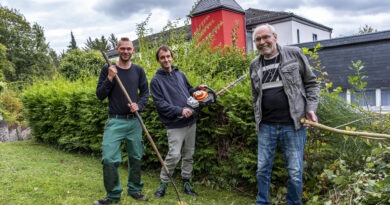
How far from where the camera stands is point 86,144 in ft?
23.4

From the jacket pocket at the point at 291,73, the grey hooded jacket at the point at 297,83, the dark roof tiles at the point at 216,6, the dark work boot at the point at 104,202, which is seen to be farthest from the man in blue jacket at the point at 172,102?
the dark roof tiles at the point at 216,6

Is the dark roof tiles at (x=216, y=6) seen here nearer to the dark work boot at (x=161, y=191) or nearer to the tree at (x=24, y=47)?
the dark work boot at (x=161, y=191)

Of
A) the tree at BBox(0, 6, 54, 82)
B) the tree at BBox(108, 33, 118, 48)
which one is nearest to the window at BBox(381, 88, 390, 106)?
the tree at BBox(108, 33, 118, 48)

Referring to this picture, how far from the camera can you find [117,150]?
13.0 ft

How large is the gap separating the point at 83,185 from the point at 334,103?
349 centimetres

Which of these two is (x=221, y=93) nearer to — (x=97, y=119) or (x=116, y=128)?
(x=116, y=128)

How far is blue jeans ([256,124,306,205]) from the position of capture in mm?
3418

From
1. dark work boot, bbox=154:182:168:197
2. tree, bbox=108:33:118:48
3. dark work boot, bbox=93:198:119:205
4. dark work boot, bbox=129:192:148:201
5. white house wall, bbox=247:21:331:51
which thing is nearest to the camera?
dark work boot, bbox=93:198:119:205

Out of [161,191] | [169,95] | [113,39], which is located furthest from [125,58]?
[113,39]

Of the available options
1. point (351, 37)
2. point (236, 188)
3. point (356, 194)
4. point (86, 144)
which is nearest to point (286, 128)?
point (356, 194)

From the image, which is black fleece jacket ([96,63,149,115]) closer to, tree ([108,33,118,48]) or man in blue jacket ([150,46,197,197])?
man in blue jacket ([150,46,197,197])

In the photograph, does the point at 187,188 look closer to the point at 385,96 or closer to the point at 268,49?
the point at 268,49

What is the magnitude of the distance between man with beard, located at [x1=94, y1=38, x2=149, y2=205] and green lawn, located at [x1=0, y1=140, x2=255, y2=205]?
357mm

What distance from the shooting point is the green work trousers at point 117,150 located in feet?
12.8
